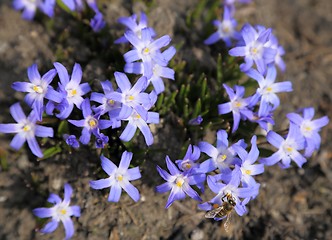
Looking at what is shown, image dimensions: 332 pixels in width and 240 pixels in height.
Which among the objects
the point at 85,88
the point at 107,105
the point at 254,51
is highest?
the point at 85,88

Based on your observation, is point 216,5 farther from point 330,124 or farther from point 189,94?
point 330,124

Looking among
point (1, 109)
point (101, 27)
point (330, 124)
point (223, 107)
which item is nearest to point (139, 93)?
point (223, 107)

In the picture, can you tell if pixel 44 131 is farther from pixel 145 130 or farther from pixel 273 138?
pixel 273 138

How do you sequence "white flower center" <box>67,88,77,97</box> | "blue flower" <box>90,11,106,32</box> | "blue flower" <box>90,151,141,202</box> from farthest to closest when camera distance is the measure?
"blue flower" <box>90,11,106,32</box>, "white flower center" <box>67,88,77,97</box>, "blue flower" <box>90,151,141,202</box>

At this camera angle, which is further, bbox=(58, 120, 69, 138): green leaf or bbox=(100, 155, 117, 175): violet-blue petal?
bbox=(58, 120, 69, 138): green leaf

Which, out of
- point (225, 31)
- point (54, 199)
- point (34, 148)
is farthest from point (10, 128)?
point (225, 31)

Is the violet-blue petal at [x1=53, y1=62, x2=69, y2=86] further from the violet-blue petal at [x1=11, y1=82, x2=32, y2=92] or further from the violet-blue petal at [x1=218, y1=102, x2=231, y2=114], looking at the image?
the violet-blue petal at [x1=218, y1=102, x2=231, y2=114]

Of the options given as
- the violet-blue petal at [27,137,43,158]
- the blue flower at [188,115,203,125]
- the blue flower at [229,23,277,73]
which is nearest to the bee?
the blue flower at [188,115,203,125]
